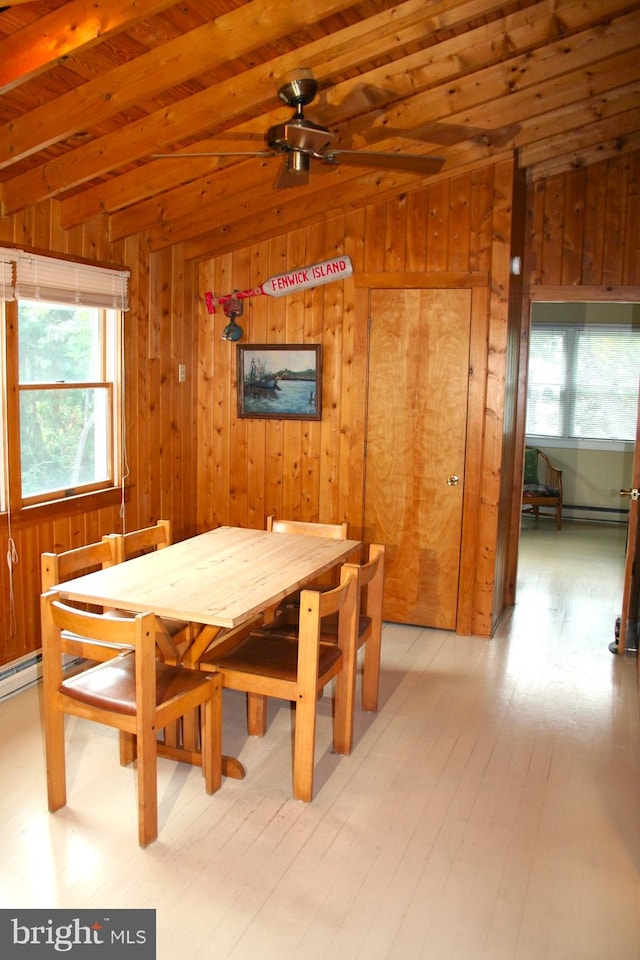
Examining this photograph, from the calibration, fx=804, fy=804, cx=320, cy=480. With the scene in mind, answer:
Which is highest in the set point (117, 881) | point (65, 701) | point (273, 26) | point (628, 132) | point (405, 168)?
point (628, 132)

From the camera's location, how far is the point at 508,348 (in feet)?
16.1

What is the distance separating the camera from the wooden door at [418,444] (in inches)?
194

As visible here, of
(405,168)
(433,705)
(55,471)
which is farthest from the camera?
(55,471)

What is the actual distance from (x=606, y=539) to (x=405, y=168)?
6.01 meters

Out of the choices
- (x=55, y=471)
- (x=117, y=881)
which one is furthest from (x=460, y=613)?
(x=117, y=881)

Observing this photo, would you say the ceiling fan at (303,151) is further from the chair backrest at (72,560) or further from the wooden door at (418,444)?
the wooden door at (418,444)

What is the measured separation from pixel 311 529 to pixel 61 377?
1.57 metres

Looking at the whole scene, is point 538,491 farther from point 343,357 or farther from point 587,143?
point 587,143

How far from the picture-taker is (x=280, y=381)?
17.6 ft

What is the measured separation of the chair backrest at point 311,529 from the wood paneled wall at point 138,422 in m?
1.02

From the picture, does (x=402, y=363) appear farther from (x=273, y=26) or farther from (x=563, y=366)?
(x=563, y=366)

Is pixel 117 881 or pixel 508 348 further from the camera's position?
pixel 508 348

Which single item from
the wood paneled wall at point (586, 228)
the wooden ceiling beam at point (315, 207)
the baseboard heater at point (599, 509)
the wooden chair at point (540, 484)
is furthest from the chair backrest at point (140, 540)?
the baseboard heater at point (599, 509)

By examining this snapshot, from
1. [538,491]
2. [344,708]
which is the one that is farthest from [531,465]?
[344,708]
